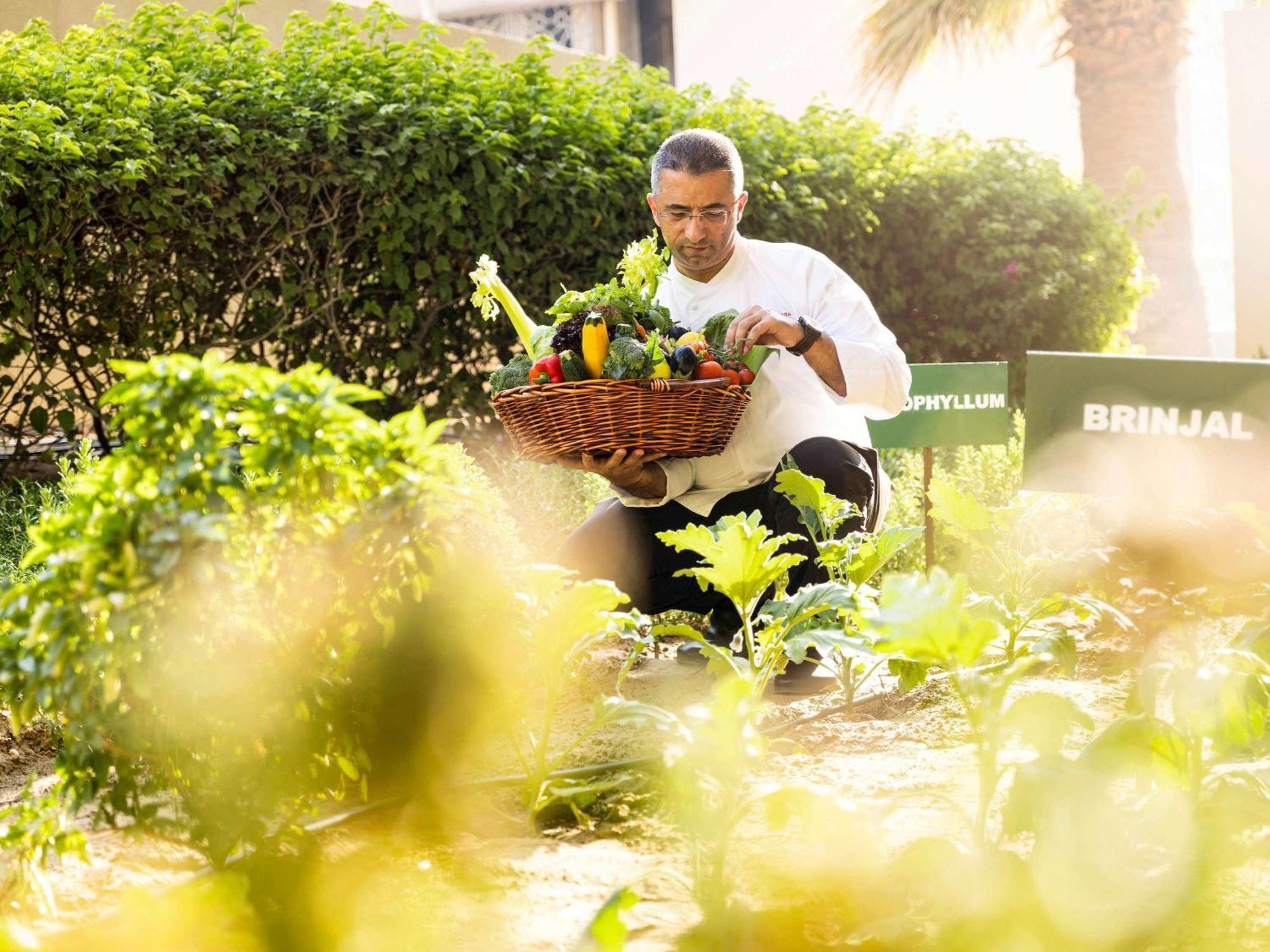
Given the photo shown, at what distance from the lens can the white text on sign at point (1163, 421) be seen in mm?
2371

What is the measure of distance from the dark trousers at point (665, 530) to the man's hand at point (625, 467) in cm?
22

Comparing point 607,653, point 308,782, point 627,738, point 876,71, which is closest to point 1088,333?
point 876,71

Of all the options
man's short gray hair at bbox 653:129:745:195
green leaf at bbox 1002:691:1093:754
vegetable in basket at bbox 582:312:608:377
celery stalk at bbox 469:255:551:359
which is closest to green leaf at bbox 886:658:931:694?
green leaf at bbox 1002:691:1093:754

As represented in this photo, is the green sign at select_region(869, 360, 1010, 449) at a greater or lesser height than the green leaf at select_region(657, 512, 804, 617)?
greater

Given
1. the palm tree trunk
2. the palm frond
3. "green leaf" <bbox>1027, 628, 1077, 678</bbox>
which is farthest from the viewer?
the palm frond

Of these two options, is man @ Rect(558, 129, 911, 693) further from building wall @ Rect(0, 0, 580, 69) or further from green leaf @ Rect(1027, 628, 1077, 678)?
building wall @ Rect(0, 0, 580, 69)

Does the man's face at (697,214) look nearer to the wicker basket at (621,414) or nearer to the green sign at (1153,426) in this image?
the wicker basket at (621,414)

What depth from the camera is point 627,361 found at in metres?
2.64

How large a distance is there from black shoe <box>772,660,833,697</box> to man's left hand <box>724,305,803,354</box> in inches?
29.3

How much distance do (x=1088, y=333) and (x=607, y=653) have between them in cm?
588

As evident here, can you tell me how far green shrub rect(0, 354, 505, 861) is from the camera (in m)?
1.19

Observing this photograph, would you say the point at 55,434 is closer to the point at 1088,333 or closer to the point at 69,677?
the point at 69,677

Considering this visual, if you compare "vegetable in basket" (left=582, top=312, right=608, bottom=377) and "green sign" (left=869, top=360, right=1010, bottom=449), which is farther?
"green sign" (left=869, top=360, right=1010, bottom=449)

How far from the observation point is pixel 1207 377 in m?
2.38
